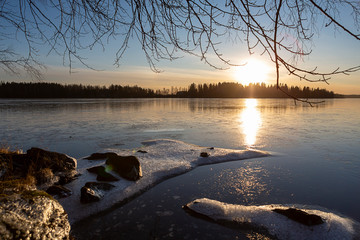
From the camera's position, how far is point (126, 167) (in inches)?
280

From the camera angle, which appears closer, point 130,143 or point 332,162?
point 332,162

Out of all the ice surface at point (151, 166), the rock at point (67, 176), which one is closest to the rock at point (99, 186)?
the ice surface at point (151, 166)

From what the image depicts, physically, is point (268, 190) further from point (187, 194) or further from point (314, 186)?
point (187, 194)

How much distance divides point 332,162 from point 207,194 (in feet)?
19.0

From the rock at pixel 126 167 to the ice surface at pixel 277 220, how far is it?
2285 millimetres

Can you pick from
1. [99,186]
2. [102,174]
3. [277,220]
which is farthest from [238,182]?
[102,174]

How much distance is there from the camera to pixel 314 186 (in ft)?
20.7

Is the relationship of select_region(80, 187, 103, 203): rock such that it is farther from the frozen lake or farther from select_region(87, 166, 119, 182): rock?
select_region(87, 166, 119, 182): rock

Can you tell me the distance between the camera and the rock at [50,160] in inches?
264

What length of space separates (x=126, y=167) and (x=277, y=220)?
4.46 metres

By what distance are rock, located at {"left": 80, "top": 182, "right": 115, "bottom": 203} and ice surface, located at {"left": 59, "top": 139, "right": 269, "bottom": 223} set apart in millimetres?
115

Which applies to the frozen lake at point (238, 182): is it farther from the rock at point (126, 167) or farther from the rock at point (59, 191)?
the rock at point (59, 191)

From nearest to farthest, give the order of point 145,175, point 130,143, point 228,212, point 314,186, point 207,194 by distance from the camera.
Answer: point 228,212
point 207,194
point 314,186
point 145,175
point 130,143

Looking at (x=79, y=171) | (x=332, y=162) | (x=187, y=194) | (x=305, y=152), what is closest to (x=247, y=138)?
(x=305, y=152)
